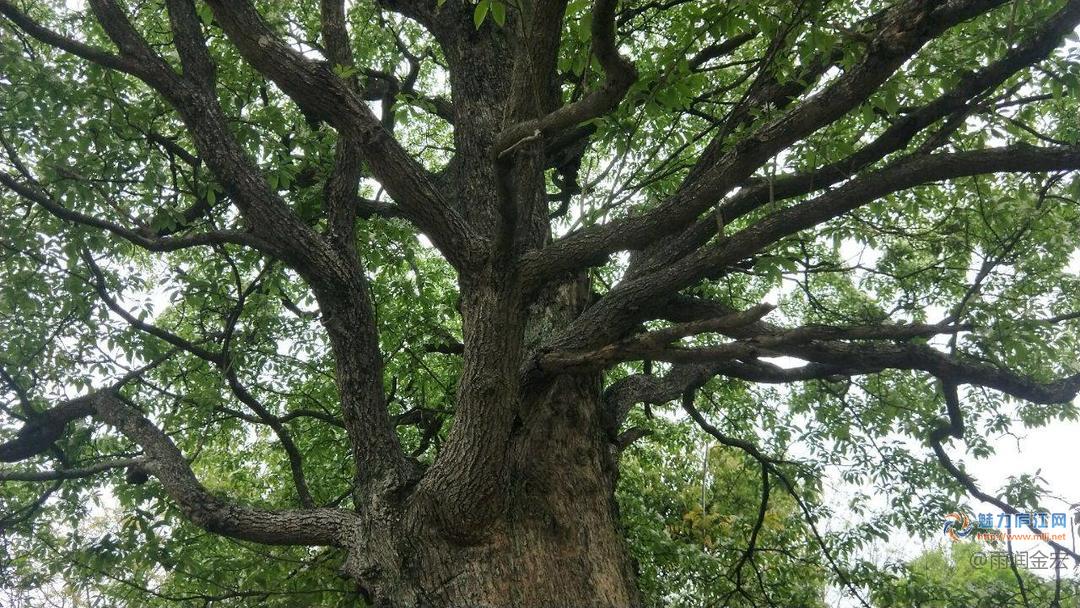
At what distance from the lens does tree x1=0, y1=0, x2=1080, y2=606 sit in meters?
3.68

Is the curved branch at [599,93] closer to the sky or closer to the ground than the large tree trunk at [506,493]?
→ closer to the sky

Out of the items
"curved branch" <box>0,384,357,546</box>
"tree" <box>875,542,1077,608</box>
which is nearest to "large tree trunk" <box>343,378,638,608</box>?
"curved branch" <box>0,384,357,546</box>

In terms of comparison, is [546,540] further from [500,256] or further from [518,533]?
[500,256]

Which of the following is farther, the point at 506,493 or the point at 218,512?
the point at 218,512

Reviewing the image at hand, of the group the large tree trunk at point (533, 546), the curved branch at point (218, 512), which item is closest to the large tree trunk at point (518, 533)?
the large tree trunk at point (533, 546)

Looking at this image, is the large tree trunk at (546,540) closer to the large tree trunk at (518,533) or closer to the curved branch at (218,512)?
the large tree trunk at (518,533)

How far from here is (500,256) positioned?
13.0 feet

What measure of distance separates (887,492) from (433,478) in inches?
197

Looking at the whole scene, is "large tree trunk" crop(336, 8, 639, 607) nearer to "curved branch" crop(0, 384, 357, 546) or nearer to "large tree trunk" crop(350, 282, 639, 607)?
"large tree trunk" crop(350, 282, 639, 607)

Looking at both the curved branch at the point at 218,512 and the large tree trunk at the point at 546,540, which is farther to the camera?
the curved branch at the point at 218,512

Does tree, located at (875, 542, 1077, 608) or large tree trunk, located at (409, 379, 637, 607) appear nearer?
large tree trunk, located at (409, 379, 637, 607)

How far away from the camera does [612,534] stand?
14.4 feet

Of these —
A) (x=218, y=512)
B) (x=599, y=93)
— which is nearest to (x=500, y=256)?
(x=599, y=93)

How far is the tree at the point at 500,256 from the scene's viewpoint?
3.68 metres
